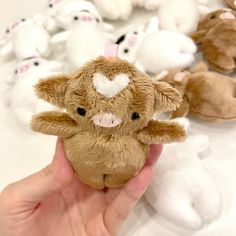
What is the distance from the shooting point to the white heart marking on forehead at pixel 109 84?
0.49 meters

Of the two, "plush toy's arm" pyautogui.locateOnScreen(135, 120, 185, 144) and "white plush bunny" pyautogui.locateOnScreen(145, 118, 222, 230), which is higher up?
"plush toy's arm" pyautogui.locateOnScreen(135, 120, 185, 144)

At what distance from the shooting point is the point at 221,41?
833 mm

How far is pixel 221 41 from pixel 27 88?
14.7 inches

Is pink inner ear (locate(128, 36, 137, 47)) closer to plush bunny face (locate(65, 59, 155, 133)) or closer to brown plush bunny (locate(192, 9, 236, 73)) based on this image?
brown plush bunny (locate(192, 9, 236, 73))

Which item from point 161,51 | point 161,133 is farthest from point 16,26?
point 161,133

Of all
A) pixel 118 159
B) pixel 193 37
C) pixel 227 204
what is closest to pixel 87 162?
pixel 118 159

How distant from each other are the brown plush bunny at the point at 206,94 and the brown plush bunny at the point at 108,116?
0.23 meters

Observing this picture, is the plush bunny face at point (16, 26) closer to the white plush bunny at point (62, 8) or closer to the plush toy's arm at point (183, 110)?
the white plush bunny at point (62, 8)

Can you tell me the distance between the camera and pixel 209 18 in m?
0.91

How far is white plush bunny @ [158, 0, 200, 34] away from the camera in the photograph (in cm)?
90

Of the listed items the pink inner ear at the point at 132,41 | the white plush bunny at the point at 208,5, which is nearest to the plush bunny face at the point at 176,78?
the pink inner ear at the point at 132,41

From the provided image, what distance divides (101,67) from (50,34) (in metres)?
0.53

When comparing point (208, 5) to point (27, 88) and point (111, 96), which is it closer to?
point (27, 88)

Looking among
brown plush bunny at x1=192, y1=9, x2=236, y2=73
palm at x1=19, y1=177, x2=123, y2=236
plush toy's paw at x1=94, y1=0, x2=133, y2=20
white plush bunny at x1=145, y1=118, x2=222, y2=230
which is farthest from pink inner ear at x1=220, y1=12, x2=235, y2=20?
palm at x1=19, y1=177, x2=123, y2=236
